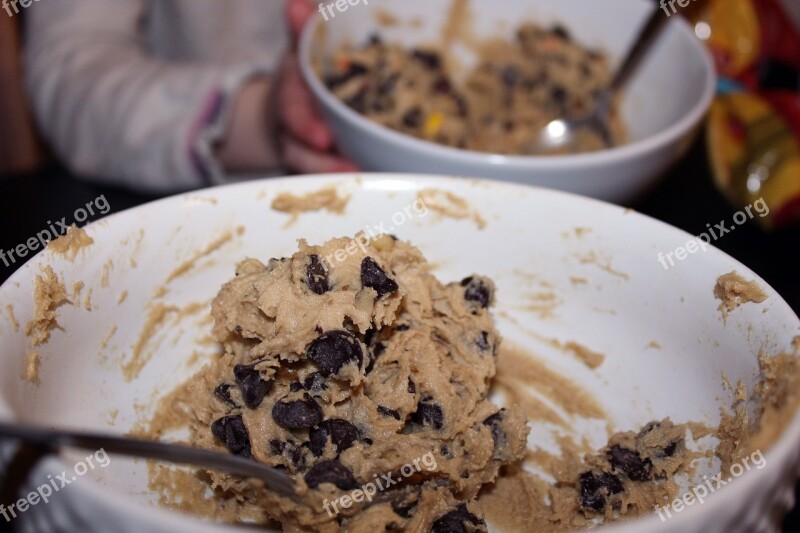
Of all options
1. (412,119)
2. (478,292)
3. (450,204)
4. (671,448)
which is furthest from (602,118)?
(671,448)

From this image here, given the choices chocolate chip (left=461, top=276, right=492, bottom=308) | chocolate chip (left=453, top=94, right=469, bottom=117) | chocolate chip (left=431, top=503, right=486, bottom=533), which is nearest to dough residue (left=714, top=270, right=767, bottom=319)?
chocolate chip (left=461, top=276, right=492, bottom=308)

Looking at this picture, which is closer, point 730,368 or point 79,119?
point 730,368

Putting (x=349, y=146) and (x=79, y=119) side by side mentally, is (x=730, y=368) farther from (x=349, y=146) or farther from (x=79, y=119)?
(x=79, y=119)

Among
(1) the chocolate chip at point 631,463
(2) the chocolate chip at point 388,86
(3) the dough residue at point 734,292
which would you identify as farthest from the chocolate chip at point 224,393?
(2) the chocolate chip at point 388,86

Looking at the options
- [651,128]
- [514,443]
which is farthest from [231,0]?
[514,443]

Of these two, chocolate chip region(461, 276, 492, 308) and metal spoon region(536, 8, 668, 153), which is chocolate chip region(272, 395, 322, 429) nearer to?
chocolate chip region(461, 276, 492, 308)

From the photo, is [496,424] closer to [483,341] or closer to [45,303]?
[483,341]

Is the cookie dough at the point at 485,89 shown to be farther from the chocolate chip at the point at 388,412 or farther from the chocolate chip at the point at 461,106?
the chocolate chip at the point at 388,412
